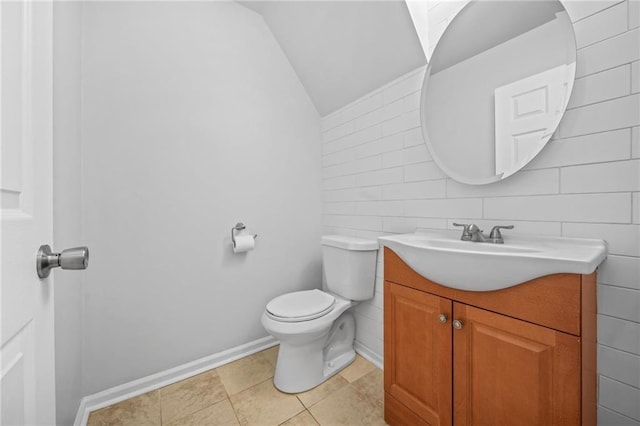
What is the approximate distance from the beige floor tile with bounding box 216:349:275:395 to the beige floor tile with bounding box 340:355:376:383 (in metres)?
0.45

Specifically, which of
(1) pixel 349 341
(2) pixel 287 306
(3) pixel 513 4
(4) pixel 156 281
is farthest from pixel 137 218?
(3) pixel 513 4

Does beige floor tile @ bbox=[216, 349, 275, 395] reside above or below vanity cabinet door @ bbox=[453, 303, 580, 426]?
below

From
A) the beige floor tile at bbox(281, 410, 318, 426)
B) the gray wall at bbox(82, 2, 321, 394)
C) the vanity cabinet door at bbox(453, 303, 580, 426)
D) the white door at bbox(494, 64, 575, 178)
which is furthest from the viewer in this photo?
the gray wall at bbox(82, 2, 321, 394)

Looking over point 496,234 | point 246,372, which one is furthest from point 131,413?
point 496,234

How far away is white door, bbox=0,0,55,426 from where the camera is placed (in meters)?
0.38

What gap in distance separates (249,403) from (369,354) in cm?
78

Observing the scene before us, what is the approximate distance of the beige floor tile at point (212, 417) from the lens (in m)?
1.23

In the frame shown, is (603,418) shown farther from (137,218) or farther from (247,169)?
(137,218)

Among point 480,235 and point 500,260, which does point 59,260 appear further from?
point 480,235

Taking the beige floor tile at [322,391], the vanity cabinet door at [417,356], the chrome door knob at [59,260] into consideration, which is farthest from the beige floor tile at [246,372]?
the chrome door knob at [59,260]

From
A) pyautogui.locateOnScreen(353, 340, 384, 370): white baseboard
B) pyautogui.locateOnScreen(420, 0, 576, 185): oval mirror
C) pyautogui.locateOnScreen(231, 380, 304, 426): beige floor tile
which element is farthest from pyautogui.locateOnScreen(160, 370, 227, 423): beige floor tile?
pyautogui.locateOnScreen(420, 0, 576, 185): oval mirror

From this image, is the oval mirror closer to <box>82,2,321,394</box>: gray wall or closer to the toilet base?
<box>82,2,321,394</box>: gray wall

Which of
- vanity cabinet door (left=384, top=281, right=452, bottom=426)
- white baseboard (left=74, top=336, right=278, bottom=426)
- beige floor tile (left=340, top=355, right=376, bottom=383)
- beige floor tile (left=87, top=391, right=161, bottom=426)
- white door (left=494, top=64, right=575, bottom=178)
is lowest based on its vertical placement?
beige floor tile (left=87, top=391, right=161, bottom=426)

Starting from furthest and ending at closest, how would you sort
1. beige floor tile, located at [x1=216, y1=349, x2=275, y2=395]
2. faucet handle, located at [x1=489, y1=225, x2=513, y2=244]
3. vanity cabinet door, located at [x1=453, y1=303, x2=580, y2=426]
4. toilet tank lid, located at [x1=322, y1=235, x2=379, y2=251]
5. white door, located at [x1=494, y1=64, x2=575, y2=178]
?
toilet tank lid, located at [x1=322, y1=235, x2=379, y2=251] → beige floor tile, located at [x1=216, y1=349, x2=275, y2=395] → faucet handle, located at [x1=489, y1=225, x2=513, y2=244] → white door, located at [x1=494, y1=64, x2=575, y2=178] → vanity cabinet door, located at [x1=453, y1=303, x2=580, y2=426]
